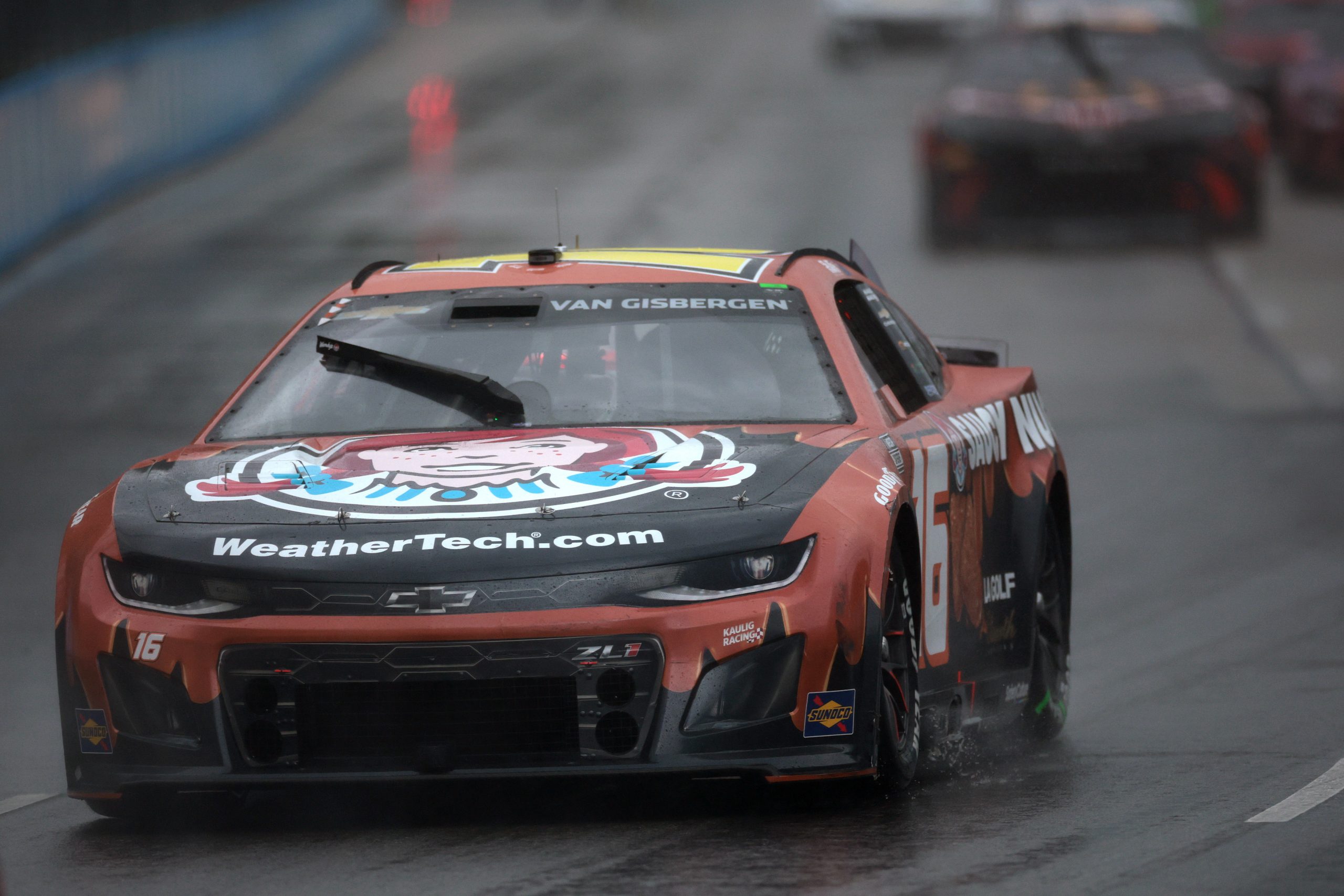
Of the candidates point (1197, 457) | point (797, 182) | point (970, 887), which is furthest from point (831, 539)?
point (797, 182)

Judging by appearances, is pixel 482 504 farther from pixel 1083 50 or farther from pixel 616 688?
pixel 1083 50

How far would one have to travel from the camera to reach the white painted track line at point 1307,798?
541 cm

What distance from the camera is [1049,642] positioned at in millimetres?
7383

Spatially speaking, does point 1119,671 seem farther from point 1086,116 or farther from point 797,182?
point 797,182

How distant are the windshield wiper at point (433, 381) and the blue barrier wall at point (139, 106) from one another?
47.6ft

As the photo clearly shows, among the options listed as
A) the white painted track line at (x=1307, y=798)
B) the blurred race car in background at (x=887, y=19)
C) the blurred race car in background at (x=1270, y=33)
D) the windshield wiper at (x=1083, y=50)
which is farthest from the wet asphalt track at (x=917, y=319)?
the blurred race car in background at (x=1270, y=33)

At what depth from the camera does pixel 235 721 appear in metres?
5.23

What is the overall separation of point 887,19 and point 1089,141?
19.2 meters

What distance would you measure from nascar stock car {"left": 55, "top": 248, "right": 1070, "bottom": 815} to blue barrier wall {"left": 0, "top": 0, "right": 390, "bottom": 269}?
592 inches

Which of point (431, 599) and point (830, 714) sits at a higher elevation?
point (431, 599)

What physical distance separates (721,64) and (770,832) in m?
33.0

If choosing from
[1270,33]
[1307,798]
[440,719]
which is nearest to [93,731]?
[440,719]

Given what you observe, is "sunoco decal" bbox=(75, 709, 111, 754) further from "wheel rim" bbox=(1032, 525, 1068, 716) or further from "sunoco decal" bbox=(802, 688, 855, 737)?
"wheel rim" bbox=(1032, 525, 1068, 716)

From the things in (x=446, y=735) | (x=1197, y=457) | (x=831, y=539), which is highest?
(x=831, y=539)
